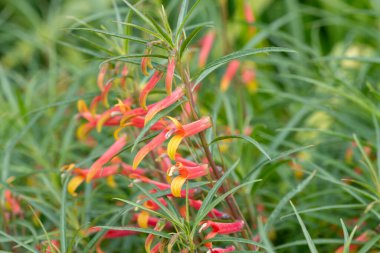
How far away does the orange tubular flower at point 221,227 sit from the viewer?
119cm

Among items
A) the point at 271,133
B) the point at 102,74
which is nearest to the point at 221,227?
the point at 102,74

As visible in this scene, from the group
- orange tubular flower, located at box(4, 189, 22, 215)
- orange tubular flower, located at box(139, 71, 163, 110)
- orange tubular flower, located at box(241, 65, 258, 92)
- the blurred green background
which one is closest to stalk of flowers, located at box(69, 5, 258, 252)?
orange tubular flower, located at box(139, 71, 163, 110)

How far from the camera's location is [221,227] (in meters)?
1.21

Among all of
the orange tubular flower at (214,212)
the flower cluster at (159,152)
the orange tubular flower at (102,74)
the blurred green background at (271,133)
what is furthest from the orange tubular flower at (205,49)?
the orange tubular flower at (214,212)

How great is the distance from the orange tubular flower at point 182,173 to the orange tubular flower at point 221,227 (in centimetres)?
10

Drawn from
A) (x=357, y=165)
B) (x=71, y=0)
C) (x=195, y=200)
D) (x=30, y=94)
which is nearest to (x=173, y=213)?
(x=195, y=200)

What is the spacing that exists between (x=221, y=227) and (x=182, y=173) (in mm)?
141

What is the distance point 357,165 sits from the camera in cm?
172

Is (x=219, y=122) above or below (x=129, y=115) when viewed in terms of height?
below

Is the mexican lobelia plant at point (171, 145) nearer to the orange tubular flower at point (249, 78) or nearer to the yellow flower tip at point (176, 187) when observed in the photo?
the yellow flower tip at point (176, 187)

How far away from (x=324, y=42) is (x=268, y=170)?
7.94 ft

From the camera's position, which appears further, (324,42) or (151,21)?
(324,42)

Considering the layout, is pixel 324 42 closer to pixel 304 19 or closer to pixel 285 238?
pixel 304 19

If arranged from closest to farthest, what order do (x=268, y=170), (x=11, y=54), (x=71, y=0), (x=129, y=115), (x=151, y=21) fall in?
(x=151, y=21)
(x=129, y=115)
(x=268, y=170)
(x=11, y=54)
(x=71, y=0)
